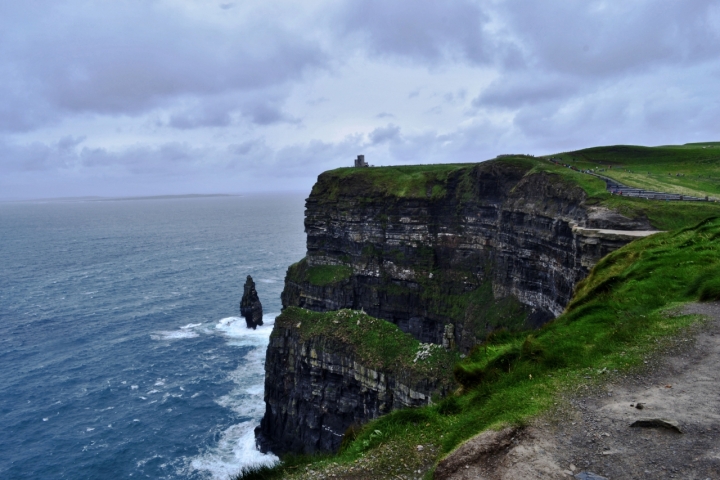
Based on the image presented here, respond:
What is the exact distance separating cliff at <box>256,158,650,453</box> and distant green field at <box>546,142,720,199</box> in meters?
13.8

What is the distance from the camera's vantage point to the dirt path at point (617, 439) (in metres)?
9.10

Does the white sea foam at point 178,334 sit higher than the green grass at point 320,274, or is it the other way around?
the green grass at point 320,274

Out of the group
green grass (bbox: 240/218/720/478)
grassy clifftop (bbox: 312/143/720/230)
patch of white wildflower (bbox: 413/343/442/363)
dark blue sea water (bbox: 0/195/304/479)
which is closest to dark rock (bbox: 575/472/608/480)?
green grass (bbox: 240/218/720/478)

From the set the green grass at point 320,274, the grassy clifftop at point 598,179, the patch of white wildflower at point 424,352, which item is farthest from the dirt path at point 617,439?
the green grass at point 320,274

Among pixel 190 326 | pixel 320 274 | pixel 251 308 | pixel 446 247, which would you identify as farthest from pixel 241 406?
pixel 446 247

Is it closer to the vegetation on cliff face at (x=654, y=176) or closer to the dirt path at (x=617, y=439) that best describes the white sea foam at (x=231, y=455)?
the dirt path at (x=617, y=439)

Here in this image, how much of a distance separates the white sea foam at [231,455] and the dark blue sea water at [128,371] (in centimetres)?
20

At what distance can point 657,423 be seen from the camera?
1029 centimetres

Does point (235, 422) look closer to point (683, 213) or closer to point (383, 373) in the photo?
point (383, 373)

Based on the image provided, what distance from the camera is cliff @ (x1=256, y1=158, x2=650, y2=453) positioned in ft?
142

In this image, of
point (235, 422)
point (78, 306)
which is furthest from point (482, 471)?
point (78, 306)

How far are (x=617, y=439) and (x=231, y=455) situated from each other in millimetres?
49742

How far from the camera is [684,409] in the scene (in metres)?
11.0

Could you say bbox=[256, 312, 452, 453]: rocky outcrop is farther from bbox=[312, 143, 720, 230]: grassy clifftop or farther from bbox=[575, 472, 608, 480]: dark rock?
bbox=[312, 143, 720, 230]: grassy clifftop
